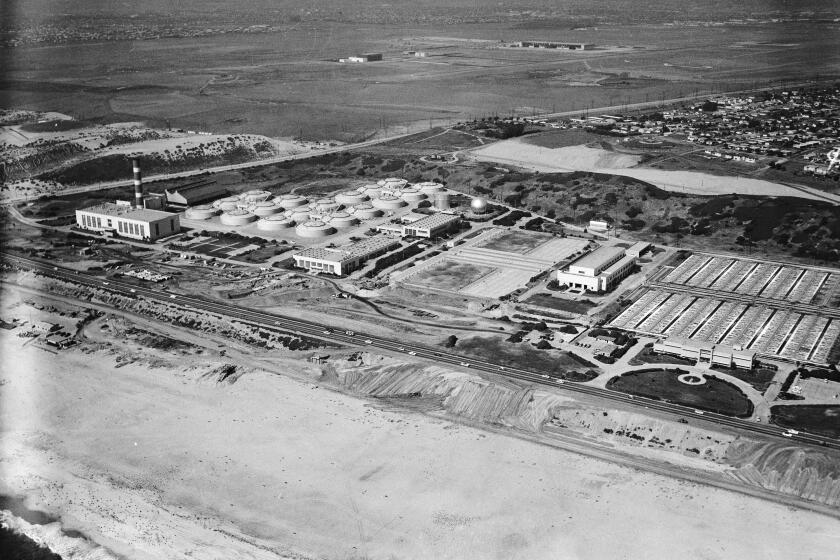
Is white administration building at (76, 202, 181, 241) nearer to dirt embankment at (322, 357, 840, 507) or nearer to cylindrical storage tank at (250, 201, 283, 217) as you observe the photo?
cylindrical storage tank at (250, 201, 283, 217)

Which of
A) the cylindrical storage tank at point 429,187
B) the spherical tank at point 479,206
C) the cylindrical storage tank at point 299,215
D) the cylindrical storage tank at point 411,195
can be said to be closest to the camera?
the cylindrical storage tank at point 299,215

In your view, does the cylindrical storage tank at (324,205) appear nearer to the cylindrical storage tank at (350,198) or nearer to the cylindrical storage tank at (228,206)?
the cylindrical storage tank at (350,198)

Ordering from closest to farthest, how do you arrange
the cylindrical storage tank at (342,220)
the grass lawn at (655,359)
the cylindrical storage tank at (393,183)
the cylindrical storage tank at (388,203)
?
the grass lawn at (655,359) < the cylindrical storage tank at (342,220) < the cylindrical storage tank at (388,203) < the cylindrical storage tank at (393,183)

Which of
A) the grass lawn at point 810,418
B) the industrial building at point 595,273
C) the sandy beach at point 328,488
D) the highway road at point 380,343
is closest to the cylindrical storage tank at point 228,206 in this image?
the highway road at point 380,343

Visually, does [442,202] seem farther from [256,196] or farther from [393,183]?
[256,196]

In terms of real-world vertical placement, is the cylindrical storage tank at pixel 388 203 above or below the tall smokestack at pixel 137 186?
below

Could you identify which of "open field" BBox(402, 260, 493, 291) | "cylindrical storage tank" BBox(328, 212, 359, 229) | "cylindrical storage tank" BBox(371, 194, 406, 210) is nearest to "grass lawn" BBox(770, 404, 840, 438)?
"open field" BBox(402, 260, 493, 291)

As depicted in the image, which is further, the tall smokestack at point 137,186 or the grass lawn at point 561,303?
the tall smokestack at point 137,186
